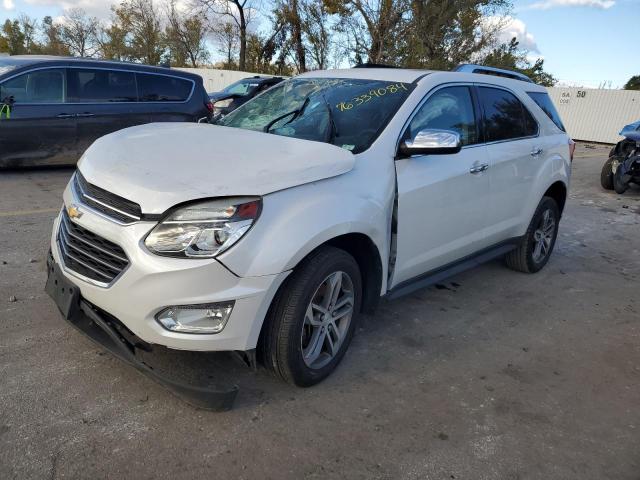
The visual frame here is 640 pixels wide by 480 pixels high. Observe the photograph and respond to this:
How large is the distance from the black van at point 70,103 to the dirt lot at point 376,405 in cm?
376

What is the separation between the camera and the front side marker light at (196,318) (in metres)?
2.50

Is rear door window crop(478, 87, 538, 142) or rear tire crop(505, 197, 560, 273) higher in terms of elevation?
rear door window crop(478, 87, 538, 142)

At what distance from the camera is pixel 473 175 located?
155 inches

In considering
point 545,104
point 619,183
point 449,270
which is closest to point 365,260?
point 449,270

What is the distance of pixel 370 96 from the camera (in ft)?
12.1

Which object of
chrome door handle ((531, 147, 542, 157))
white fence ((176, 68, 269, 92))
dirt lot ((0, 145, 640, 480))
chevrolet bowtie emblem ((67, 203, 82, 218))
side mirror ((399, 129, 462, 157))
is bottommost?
dirt lot ((0, 145, 640, 480))

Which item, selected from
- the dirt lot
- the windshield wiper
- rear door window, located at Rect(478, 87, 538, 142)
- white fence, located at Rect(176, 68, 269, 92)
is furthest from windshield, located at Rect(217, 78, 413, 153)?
white fence, located at Rect(176, 68, 269, 92)

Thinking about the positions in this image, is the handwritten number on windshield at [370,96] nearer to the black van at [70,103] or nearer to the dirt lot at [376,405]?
the dirt lot at [376,405]

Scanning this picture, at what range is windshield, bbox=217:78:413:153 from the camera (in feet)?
11.3

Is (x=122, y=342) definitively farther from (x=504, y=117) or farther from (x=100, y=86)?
(x=100, y=86)

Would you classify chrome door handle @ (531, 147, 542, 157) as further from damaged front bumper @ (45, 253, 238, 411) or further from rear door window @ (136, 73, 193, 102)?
rear door window @ (136, 73, 193, 102)

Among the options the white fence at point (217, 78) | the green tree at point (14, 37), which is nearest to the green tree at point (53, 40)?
the green tree at point (14, 37)

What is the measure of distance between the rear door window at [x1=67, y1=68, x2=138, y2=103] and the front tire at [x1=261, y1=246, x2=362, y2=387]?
661 centimetres

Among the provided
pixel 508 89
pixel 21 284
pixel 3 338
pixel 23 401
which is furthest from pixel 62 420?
pixel 508 89
